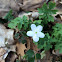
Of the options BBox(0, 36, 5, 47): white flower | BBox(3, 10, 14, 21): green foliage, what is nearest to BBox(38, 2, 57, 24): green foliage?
BBox(3, 10, 14, 21): green foliage

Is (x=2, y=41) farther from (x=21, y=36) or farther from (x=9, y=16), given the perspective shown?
(x=9, y=16)

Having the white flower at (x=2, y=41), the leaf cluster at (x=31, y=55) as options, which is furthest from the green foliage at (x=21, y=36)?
the leaf cluster at (x=31, y=55)

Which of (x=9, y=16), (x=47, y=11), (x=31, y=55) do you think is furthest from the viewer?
(x=9, y=16)

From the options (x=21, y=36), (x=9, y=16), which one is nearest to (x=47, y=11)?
(x=21, y=36)

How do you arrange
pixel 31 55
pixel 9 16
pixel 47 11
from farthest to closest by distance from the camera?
pixel 9 16 → pixel 47 11 → pixel 31 55

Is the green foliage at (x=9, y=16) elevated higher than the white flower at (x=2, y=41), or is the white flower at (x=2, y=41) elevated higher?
the green foliage at (x=9, y=16)

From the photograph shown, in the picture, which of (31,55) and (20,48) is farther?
(20,48)

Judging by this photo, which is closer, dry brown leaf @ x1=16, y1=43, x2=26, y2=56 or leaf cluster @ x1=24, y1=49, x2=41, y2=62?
leaf cluster @ x1=24, y1=49, x2=41, y2=62

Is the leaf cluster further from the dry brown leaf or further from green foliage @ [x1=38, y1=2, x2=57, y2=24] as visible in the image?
green foliage @ [x1=38, y1=2, x2=57, y2=24]

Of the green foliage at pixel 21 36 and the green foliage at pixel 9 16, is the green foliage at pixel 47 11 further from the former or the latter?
the green foliage at pixel 9 16

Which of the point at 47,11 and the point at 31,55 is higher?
the point at 47,11

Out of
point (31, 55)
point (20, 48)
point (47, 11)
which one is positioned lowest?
point (20, 48)
